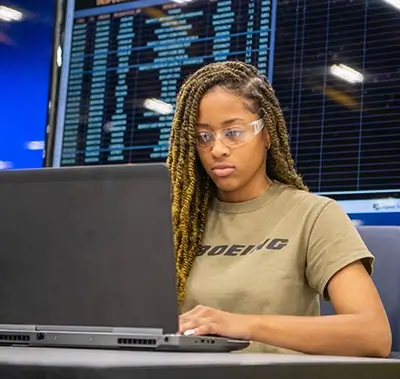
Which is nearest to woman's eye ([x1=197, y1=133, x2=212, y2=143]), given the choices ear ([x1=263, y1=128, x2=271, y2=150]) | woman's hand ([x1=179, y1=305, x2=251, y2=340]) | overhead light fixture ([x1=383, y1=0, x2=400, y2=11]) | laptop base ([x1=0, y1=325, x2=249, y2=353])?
ear ([x1=263, y1=128, x2=271, y2=150])

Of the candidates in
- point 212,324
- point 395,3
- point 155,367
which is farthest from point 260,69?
point 155,367

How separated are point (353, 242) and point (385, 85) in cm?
78

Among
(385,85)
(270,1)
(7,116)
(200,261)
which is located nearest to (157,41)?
(270,1)

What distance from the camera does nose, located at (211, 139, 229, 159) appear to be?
1.47 meters

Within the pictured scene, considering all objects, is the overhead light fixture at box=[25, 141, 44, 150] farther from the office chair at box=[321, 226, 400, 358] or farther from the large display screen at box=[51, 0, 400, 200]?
the office chair at box=[321, 226, 400, 358]

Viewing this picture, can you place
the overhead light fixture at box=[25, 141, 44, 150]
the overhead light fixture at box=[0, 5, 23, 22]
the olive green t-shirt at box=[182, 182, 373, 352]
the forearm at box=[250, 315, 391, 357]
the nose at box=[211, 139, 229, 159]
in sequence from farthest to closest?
the overhead light fixture at box=[0, 5, 23, 22], the overhead light fixture at box=[25, 141, 44, 150], the nose at box=[211, 139, 229, 159], the olive green t-shirt at box=[182, 182, 373, 352], the forearm at box=[250, 315, 391, 357]

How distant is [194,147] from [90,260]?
0.70 meters

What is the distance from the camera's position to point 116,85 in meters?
2.46

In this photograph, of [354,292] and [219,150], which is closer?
[354,292]

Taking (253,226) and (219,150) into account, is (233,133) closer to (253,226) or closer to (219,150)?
(219,150)

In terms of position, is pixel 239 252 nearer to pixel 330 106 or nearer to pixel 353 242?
pixel 353 242

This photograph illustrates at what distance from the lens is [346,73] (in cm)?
204

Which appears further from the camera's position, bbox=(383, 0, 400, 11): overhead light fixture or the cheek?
bbox=(383, 0, 400, 11): overhead light fixture

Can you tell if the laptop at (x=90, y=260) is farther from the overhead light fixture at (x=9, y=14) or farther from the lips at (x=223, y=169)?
the overhead light fixture at (x=9, y=14)
